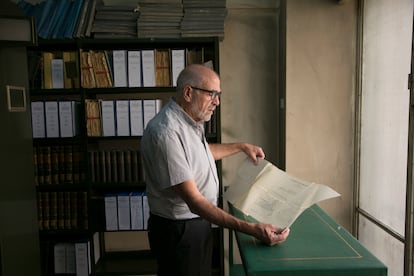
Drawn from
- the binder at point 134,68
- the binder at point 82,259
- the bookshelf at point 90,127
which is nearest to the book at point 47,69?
the bookshelf at point 90,127

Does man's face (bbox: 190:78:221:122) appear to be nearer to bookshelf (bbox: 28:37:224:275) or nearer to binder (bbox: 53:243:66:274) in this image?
bookshelf (bbox: 28:37:224:275)

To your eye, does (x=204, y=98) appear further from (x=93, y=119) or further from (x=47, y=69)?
(x=47, y=69)

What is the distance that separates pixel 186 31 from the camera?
231 centimetres

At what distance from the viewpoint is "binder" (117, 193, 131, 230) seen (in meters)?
2.46

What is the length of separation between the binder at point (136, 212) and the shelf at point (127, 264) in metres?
0.39

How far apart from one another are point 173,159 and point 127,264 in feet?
5.80

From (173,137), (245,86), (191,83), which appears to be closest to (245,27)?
(245,86)

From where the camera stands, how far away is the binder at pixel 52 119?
7.74 feet

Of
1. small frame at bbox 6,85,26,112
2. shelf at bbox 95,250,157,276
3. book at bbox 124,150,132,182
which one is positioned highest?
small frame at bbox 6,85,26,112

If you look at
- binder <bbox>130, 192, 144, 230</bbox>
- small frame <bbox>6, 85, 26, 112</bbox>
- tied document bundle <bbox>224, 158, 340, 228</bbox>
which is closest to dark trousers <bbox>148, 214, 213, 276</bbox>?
tied document bundle <bbox>224, 158, 340, 228</bbox>

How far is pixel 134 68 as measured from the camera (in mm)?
2346

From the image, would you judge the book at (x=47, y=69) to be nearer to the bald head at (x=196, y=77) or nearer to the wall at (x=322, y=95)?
the bald head at (x=196, y=77)

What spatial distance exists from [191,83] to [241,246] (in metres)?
0.67

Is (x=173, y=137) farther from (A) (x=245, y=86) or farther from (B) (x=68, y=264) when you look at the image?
(B) (x=68, y=264)
